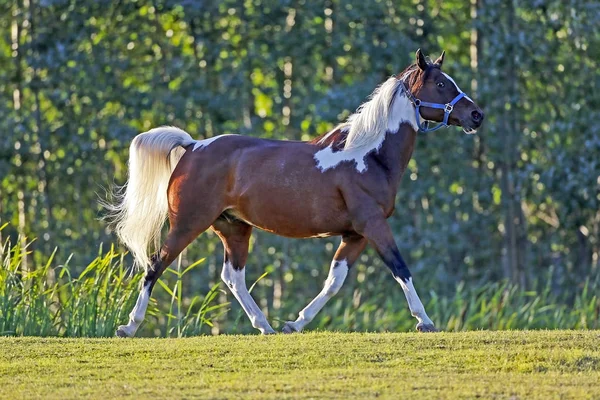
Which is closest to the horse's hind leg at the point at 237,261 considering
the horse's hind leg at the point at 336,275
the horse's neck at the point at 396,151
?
the horse's hind leg at the point at 336,275

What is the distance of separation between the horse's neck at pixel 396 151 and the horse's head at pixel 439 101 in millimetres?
117

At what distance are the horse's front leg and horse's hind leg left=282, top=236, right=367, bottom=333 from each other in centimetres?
42

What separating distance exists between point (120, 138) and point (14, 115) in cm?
157

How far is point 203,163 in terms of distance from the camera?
909cm

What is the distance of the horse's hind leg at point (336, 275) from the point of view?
8.81 m

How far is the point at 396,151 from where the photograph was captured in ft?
28.8

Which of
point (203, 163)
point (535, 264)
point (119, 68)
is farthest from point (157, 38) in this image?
point (203, 163)

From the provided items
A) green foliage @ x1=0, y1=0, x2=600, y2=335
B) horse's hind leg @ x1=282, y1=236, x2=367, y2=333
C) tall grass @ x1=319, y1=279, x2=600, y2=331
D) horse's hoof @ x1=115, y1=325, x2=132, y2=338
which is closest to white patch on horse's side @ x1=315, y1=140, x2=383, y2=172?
horse's hind leg @ x1=282, y1=236, x2=367, y2=333

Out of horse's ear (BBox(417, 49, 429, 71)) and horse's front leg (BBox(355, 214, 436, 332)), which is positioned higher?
horse's ear (BBox(417, 49, 429, 71))

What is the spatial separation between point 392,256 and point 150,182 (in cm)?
209

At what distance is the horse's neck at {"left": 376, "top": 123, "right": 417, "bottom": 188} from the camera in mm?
8727

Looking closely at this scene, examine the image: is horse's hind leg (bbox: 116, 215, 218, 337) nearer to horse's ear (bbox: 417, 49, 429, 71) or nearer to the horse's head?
the horse's head

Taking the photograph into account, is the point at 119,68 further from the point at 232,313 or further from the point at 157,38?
the point at 232,313

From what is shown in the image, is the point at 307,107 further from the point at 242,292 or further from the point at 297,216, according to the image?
the point at 297,216
